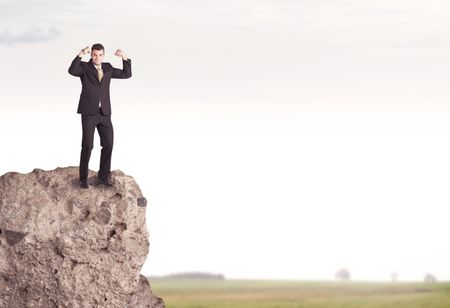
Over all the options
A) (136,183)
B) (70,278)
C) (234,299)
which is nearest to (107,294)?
(70,278)

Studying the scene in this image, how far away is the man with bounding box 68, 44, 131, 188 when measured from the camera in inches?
730

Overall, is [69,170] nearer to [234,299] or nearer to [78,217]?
[78,217]

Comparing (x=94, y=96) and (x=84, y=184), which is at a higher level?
(x=94, y=96)

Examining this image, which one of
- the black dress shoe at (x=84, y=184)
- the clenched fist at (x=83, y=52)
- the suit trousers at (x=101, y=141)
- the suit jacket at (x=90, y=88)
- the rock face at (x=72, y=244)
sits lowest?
the rock face at (x=72, y=244)

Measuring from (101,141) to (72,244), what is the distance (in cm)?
189

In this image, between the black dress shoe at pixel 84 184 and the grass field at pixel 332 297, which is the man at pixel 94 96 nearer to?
the black dress shoe at pixel 84 184

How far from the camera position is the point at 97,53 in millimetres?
18547

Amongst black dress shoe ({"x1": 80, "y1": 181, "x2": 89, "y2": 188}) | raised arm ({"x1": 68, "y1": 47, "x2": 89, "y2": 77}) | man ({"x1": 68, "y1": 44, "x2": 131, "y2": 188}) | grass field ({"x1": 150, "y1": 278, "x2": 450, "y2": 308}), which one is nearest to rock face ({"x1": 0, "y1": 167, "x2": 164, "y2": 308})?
black dress shoe ({"x1": 80, "y1": 181, "x2": 89, "y2": 188})

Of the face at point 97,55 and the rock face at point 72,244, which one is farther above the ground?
the face at point 97,55

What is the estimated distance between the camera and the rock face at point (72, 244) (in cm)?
1880

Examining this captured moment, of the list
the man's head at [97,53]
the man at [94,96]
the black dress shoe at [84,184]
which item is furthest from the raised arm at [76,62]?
the black dress shoe at [84,184]

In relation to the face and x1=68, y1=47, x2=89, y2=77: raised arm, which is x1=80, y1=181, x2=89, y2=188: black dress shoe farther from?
the face

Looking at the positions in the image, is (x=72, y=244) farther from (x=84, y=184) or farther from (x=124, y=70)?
(x=124, y=70)

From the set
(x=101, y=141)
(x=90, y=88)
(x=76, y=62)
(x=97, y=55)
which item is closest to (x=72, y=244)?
(x=101, y=141)
